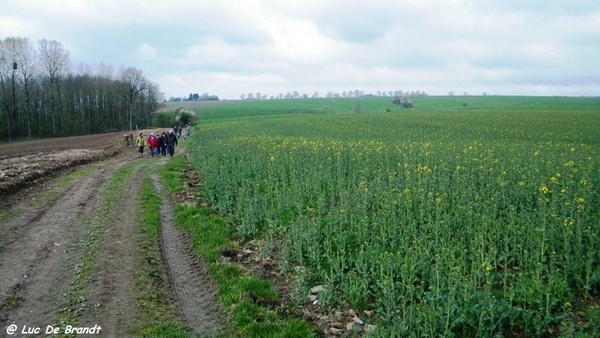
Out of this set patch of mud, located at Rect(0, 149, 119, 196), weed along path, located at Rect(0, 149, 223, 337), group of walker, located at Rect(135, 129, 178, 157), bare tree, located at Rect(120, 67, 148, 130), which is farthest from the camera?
bare tree, located at Rect(120, 67, 148, 130)

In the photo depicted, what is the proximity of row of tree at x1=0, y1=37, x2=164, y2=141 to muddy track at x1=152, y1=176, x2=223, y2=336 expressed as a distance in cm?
5522

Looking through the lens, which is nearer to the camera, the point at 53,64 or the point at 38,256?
the point at 38,256

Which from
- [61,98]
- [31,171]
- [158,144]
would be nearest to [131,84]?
[61,98]

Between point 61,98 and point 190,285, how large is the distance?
75694 millimetres

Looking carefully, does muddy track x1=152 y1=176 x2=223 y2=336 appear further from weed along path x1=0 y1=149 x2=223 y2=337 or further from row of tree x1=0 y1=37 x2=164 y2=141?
row of tree x1=0 y1=37 x2=164 y2=141

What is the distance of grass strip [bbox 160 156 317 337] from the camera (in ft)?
21.7

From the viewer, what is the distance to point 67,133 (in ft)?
216

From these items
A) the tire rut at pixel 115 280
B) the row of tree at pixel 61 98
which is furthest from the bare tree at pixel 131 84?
the tire rut at pixel 115 280

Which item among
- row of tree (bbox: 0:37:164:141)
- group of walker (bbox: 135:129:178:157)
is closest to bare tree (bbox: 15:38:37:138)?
row of tree (bbox: 0:37:164:141)

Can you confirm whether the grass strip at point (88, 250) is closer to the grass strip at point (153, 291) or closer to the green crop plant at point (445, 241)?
the grass strip at point (153, 291)

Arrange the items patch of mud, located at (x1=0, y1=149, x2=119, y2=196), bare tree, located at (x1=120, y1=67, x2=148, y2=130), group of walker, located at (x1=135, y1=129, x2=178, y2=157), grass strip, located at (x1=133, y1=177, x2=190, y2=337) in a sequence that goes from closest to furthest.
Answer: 1. grass strip, located at (x1=133, y1=177, x2=190, y2=337)
2. patch of mud, located at (x1=0, y1=149, x2=119, y2=196)
3. group of walker, located at (x1=135, y1=129, x2=178, y2=157)
4. bare tree, located at (x1=120, y1=67, x2=148, y2=130)

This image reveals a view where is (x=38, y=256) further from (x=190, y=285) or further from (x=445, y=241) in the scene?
(x=445, y=241)

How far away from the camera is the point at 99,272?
854 centimetres

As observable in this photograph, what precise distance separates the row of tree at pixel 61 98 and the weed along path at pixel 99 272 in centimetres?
5159
